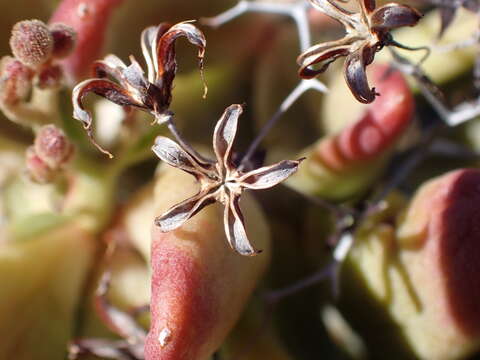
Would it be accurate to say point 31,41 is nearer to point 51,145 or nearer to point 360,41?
point 51,145

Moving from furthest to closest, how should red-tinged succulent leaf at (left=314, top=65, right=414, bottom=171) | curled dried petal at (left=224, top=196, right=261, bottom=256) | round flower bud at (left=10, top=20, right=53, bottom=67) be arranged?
red-tinged succulent leaf at (left=314, top=65, right=414, bottom=171) < round flower bud at (left=10, top=20, right=53, bottom=67) < curled dried petal at (left=224, top=196, right=261, bottom=256)

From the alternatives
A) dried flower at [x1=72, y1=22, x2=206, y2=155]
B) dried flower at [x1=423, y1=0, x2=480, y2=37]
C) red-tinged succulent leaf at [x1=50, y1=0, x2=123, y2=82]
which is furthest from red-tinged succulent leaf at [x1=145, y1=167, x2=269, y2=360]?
dried flower at [x1=423, y1=0, x2=480, y2=37]

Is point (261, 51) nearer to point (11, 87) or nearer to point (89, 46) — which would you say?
point (89, 46)

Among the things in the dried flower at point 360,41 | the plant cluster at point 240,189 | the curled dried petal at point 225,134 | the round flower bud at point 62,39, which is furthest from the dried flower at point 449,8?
the round flower bud at point 62,39

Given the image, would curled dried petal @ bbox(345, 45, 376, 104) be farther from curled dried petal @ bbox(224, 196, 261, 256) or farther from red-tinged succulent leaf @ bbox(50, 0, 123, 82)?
red-tinged succulent leaf @ bbox(50, 0, 123, 82)

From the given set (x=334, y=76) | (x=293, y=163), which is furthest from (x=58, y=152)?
(x=334, y=76)

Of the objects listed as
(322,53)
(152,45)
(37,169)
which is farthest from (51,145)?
(322,53)
